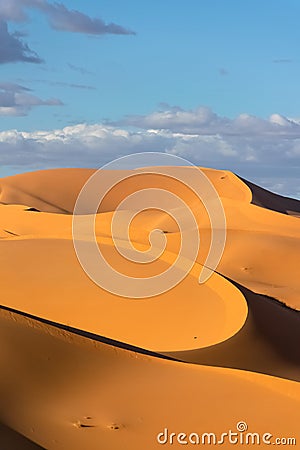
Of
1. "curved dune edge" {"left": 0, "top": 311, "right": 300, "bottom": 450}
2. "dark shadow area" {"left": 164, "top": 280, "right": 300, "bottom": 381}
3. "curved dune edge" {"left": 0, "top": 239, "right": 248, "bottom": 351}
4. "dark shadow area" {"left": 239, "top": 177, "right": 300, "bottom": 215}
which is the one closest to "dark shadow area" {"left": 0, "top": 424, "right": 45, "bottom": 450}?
"curved dune edge" {"left": 0, "top": 311, "right": 300, "bottom": 450}

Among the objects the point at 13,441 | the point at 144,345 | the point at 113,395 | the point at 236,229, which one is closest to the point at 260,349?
the point at 144,345

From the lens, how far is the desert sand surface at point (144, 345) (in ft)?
21.1

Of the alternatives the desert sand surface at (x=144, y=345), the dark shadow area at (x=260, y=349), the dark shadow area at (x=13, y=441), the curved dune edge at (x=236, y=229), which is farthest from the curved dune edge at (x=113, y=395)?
the curved dune edge at (x=236, y=229)

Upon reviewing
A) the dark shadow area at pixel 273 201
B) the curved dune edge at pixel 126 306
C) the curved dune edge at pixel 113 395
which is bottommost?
the curved dune edge at pixel 113 395

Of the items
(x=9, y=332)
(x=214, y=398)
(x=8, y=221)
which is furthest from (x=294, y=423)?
(x=8, y=221)

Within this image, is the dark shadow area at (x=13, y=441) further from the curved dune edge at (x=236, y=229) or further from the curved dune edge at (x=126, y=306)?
the curved dune edge at (x=236, y=229)

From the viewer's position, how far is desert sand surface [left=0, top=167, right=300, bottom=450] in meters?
6.45

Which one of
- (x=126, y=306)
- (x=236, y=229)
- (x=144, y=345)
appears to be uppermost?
(x=236, y=229)

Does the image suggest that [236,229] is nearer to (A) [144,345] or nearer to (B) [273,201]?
(A) [144,345]

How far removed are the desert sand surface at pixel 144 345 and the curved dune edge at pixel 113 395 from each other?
0.05ft

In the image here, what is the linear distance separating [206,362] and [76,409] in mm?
3825

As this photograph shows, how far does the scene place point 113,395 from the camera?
7.08 metres

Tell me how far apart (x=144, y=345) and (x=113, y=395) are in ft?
14.2

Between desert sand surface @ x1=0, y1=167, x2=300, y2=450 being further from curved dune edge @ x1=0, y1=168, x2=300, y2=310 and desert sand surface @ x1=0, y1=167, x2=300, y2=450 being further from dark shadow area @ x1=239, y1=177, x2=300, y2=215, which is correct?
dark shadow area @ x1=239, y1=177, x2=300, y2=215
